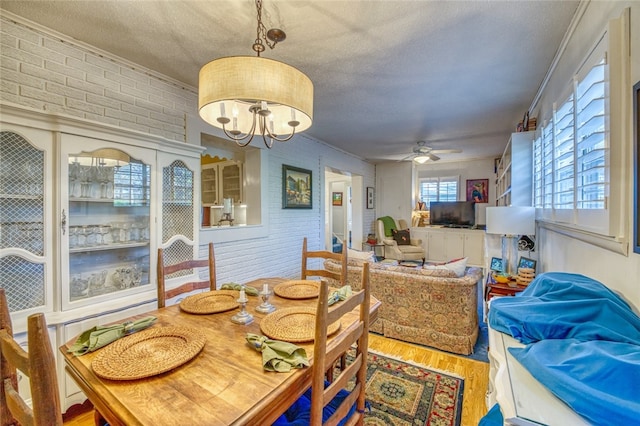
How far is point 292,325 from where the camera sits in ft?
4.46

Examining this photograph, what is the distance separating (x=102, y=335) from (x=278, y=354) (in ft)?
2.55

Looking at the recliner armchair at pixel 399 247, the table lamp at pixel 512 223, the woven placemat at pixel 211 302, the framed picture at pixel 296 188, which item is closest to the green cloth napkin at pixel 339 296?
the woven placemat at pixel 211 302

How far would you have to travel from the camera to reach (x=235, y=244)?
10.6ft

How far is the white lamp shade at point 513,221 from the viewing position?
238 cm

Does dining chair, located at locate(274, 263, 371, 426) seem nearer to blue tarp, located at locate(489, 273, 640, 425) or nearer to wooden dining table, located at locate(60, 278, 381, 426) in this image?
wooden dining table, located at locate(60, 278, 381, 426)

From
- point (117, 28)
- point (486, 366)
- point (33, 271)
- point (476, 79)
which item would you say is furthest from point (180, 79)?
point (486, 366)

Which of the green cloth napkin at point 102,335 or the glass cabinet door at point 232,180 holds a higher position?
the glass cabinet door at point 232,180

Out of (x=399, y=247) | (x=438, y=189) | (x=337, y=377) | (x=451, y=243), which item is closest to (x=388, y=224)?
(x=399, y=247)

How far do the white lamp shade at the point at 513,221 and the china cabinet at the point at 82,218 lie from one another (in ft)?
9.01

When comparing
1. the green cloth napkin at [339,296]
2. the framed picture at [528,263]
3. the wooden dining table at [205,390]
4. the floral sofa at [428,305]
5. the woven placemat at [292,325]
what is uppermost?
the framed picture at [528,263]

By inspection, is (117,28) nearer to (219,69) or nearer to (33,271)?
(219,69)

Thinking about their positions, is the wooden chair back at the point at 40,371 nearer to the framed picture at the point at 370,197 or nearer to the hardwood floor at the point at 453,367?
the hardwood floor at the point at 453,367

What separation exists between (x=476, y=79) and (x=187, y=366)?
299cm

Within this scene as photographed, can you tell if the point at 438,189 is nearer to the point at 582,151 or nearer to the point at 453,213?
the point at 453,213
